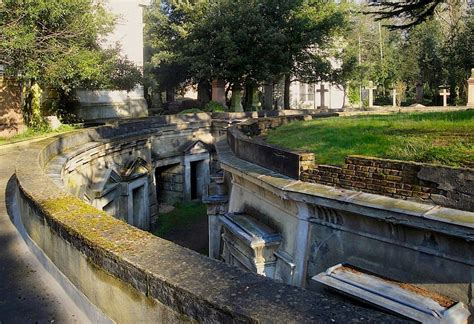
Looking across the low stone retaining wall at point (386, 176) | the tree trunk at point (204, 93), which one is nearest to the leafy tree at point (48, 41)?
the low stone retaining wall at point (386, 176)

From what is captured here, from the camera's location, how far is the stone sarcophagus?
26.0 feet

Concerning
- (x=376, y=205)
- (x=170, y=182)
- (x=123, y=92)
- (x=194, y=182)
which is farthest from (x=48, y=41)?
(x=376, y=205)

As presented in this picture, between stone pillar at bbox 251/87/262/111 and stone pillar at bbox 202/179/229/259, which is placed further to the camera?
stone pillar at bbox 251/87/262/111

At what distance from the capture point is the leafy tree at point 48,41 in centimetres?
1469

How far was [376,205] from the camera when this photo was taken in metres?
5.77

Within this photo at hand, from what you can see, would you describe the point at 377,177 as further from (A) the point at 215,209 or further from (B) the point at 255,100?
(B) the point at 255,100

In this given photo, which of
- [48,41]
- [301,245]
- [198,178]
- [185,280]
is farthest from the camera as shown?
[198,178]

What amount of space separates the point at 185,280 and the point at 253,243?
5282 millimetres

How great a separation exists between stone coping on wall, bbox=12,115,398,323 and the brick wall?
3488mm

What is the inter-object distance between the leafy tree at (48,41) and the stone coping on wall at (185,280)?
12.3 metres

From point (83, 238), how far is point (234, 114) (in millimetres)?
19022

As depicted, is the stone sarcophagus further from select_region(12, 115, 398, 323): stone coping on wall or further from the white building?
the white building

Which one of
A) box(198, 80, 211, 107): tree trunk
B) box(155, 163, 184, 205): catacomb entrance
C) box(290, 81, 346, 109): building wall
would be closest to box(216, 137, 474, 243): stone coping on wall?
box(155, 163, 184, 205): catacomb entrance

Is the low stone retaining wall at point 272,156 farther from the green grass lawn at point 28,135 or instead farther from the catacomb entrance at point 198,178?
the catacomb entrance at point 198,178
